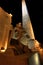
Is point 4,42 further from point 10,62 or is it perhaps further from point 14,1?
point 14,1

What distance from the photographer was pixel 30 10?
232 inches

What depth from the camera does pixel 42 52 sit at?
3.74m

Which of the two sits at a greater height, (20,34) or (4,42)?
(20,34)

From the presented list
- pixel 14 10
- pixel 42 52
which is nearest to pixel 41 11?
pixel 14 10

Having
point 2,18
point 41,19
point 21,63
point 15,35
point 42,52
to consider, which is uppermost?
point 41,19

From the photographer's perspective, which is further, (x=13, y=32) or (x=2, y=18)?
(x=13, y=32)

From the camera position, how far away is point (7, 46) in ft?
10.8

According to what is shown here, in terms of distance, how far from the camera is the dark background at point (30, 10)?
16.7 ft

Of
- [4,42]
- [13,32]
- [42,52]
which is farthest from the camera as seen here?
[42,52]

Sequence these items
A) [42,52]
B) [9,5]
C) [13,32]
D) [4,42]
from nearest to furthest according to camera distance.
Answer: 1. [4,42]
2. [13,32]
3. [42,52]
4. [9,5]

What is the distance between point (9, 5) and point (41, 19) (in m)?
1.65

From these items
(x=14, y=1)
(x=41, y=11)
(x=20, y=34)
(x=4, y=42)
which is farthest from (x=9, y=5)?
(x=4, y=42)

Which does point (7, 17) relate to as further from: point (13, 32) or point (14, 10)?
point (14, 10)

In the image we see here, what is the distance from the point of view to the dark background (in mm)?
5102
